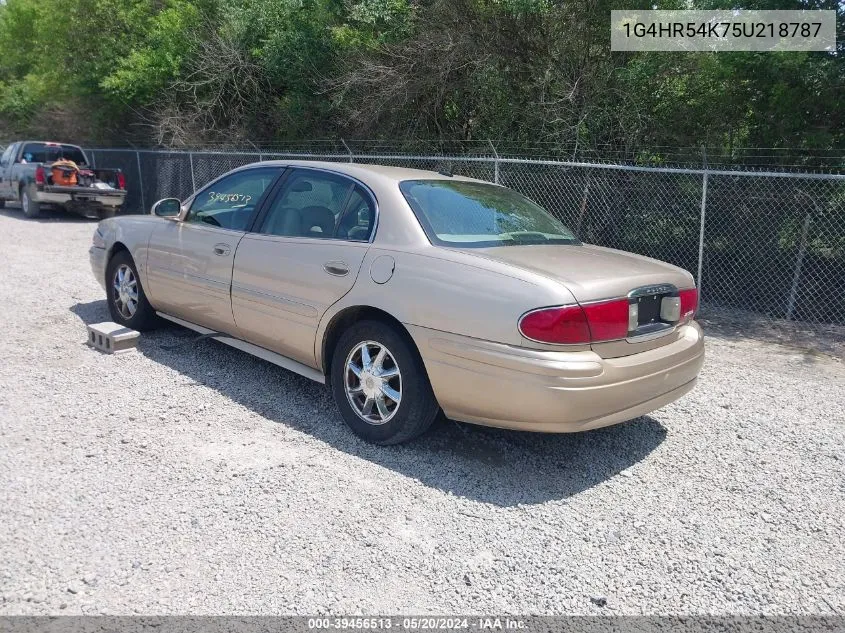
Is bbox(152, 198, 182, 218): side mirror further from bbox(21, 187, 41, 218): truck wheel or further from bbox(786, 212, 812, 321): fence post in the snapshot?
bbox(21, 187, 41, 218): truck wheel

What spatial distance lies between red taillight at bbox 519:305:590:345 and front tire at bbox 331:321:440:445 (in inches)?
29.1

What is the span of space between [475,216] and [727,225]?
5025mm

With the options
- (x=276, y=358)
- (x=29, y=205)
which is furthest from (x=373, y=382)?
(x=29, y=205)

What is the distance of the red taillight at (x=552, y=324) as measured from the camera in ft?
11.3

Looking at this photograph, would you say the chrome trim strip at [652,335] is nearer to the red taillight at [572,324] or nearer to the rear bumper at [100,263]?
the red taillight at [572,324]

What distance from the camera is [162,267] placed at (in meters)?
5.69

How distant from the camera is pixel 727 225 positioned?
27.0 ft

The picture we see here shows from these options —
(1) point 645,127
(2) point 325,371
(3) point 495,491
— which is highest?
(1) point 645,127

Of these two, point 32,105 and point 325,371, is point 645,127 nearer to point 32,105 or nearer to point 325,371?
point 325,371

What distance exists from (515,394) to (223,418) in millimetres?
2021

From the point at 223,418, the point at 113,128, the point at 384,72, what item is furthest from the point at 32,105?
the point at 223,418

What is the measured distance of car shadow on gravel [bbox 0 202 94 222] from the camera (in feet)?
53.5

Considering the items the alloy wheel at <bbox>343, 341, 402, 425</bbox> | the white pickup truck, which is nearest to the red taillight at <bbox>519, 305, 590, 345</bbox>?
the alloy wheel at <bbox>343, 341, 402, 425</bbox>

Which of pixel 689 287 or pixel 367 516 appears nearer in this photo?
pixel 367 516
